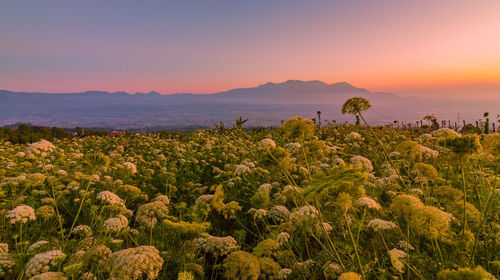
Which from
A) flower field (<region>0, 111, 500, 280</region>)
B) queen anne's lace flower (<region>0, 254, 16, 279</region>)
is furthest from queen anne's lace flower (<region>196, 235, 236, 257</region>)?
queen anne's lace flower (<region>0, 254, 16, 279</region>)

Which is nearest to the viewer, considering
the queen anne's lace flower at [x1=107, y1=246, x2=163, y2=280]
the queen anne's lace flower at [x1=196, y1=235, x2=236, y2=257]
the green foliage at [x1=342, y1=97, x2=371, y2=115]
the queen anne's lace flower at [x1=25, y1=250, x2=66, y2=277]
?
the queen anne's lace flower at [x1=107, y1=246, x2=163, y2=280]

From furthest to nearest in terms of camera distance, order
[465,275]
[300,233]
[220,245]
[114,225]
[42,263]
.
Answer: [300,233] < [114,225] < [220,245] < [42,263] < [465,275]

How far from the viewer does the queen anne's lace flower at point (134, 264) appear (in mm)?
2098

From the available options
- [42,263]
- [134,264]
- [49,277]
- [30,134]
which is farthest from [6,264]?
[30,134]

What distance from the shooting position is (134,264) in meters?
2.14

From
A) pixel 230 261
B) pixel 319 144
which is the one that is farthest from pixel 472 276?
pixel 319 144

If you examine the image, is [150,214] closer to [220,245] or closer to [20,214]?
[220,245]

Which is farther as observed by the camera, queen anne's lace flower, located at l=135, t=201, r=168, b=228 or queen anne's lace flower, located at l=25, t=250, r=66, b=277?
queen anne's lace flower, located at l=135, t=201, r=168, b=228

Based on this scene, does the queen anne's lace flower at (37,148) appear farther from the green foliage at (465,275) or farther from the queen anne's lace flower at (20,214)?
the green foliage at (465,275)

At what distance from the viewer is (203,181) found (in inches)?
326

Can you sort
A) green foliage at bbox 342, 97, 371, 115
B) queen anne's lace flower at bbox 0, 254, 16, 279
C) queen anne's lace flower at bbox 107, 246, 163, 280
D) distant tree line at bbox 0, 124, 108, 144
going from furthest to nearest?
1. distant tree line at bbox 0, 124, 108, 144
2. green foliage at bbox 342, 97, 371, 115
3. queen anne's lace flower at bbox 0, 254, 16, 279
4. queen anne's lace flower at bbox 107, 246, 163, 280

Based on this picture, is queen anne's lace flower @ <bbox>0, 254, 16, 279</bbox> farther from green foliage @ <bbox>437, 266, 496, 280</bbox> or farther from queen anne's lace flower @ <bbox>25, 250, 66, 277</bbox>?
green foliage @ <bbox>437, 266, 496, 280</bbox>

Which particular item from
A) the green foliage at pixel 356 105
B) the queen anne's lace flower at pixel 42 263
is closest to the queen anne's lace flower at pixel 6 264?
the queen anne's lace flower at pixel 42 263

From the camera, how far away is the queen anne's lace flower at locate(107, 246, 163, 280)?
6.88 ft
